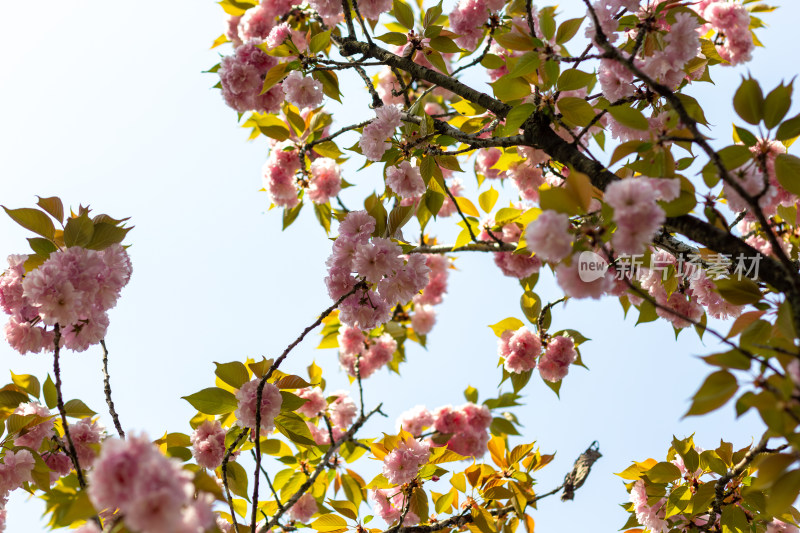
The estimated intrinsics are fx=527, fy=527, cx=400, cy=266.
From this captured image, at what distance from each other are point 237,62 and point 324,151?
684 millimetres

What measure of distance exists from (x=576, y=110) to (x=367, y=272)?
95cm

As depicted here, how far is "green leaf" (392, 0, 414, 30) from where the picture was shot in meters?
2.58

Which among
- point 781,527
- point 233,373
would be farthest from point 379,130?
point 781,527

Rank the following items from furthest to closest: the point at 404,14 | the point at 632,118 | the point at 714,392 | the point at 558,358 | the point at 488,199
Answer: the point at 488,199
the point at 558,358
the point at 404,14
the point at 632,118
the point at 714,392

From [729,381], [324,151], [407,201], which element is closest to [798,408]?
[729,381]

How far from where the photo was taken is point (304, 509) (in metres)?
3.23

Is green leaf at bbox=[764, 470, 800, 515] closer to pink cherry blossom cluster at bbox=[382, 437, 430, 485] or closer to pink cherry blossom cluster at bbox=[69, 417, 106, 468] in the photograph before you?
pink cherry blossom cluster at bbox=[382, 437, 430, 485]

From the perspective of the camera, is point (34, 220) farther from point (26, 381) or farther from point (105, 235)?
point (26, 381)

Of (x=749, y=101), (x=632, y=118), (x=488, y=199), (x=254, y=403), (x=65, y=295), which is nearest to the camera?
(x=749, y=101)

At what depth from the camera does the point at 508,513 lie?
258 cm

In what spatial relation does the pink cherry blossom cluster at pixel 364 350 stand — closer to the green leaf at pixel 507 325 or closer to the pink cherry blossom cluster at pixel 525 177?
the green leaf at pixel 507 325

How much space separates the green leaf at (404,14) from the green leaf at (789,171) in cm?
180

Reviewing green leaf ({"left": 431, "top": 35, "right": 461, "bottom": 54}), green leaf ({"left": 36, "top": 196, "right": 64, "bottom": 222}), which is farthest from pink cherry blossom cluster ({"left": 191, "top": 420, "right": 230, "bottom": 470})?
green leaf ({"left": 431, "top": 35, "right": 461, "bottom": 54})

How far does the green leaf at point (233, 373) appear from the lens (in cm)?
187
